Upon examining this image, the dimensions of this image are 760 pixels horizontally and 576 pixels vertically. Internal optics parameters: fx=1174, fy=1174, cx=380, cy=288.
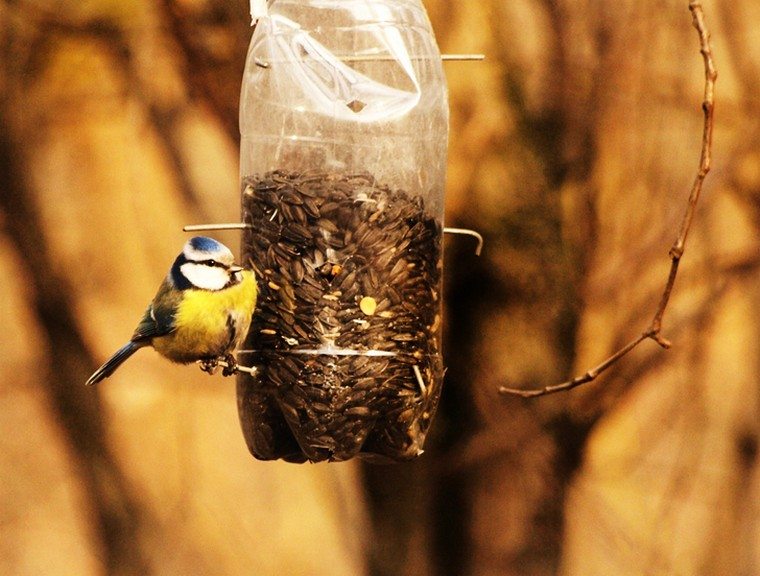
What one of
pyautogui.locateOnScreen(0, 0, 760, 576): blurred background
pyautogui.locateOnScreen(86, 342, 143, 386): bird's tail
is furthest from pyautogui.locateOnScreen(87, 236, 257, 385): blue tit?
pyautogui.locateOnScreen(0, 0, 760, 576): blurred background

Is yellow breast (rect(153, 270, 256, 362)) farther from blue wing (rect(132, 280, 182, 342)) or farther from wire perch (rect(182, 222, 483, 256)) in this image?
wire perch (rect(182, 222, 483, 256))

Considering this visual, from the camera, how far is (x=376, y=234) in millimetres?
2285

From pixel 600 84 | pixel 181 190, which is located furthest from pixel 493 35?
pixel 181 190

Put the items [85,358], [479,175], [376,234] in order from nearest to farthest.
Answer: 1. [376,234]
2. [479,175]
3. [85,358]

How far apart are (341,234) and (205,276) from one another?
0.27 meters

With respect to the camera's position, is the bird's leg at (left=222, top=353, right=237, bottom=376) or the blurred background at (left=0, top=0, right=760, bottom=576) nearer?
the bird's leg at (left=222, top=353, right=237, bottom=376)

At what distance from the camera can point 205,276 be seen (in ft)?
7.43

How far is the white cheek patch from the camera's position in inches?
88.3

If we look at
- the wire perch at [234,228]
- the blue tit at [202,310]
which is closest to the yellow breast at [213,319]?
the blue tit at [202,310]

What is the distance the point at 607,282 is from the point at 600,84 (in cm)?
53

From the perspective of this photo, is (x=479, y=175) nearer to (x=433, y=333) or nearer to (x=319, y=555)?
(x=433, y=333)

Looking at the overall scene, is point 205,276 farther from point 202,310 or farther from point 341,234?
point 341,234

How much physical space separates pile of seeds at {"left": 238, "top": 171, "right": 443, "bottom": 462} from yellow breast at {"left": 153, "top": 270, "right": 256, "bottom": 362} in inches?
3.0

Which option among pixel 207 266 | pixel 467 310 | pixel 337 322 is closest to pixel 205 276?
pixel 207 266
